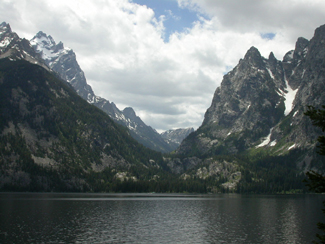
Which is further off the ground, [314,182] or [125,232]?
[314,182]

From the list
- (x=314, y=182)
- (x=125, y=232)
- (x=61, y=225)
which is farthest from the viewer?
(x=61, y=225)

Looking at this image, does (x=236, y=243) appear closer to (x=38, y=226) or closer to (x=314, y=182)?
(x=314, y=182)

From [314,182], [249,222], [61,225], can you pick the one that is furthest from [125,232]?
[314,182]

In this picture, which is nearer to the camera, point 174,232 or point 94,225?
point 174,232

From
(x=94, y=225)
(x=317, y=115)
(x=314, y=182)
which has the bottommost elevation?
(x=94, y=225)

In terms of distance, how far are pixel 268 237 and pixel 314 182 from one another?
48823 mm

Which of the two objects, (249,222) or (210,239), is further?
(249,222)

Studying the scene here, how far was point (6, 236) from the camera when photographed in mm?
62625

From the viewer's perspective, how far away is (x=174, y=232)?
73.6m

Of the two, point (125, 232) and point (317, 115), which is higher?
point (317, 115)

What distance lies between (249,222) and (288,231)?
15884 mm

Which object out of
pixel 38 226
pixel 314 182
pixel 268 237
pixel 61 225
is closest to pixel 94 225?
pixel 61 225

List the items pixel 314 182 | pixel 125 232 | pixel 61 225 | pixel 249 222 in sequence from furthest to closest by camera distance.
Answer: pixel 249 222 → pixel 61 225 → pixel 125 232 → pixel 314 182

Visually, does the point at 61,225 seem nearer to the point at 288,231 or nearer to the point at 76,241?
the point at 76,241
